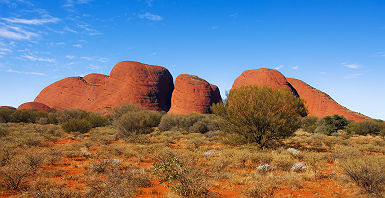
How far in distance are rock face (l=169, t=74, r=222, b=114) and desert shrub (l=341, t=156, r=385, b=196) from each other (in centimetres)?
4022

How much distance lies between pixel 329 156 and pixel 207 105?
128 ft

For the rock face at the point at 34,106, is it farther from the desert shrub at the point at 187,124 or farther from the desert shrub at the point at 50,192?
the desert shrub at the point at 50,192

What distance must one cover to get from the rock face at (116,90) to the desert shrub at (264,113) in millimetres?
38003

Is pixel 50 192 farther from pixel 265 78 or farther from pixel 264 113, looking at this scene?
pixel 265 78

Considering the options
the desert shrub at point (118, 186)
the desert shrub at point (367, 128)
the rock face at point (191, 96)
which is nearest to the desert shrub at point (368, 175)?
the desert shrub at point (118, 186)

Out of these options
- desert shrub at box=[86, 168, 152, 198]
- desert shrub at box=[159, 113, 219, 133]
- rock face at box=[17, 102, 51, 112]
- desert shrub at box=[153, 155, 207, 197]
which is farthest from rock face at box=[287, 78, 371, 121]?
rock face at box=[17, 102, 51, 112]

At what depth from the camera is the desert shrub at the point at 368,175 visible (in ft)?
15.2

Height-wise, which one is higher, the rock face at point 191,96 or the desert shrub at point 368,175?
the rock face at point 191,96

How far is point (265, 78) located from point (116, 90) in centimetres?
3498

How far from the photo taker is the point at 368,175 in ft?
15.7

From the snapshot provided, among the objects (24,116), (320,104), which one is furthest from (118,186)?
(320,104)

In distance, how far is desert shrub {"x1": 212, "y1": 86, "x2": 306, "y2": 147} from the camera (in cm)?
995

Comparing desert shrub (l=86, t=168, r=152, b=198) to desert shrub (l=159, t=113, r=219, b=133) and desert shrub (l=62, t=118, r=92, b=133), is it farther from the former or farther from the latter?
desert shrub (l=62, t=118, r=92, b=133)

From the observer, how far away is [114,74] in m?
51.8
